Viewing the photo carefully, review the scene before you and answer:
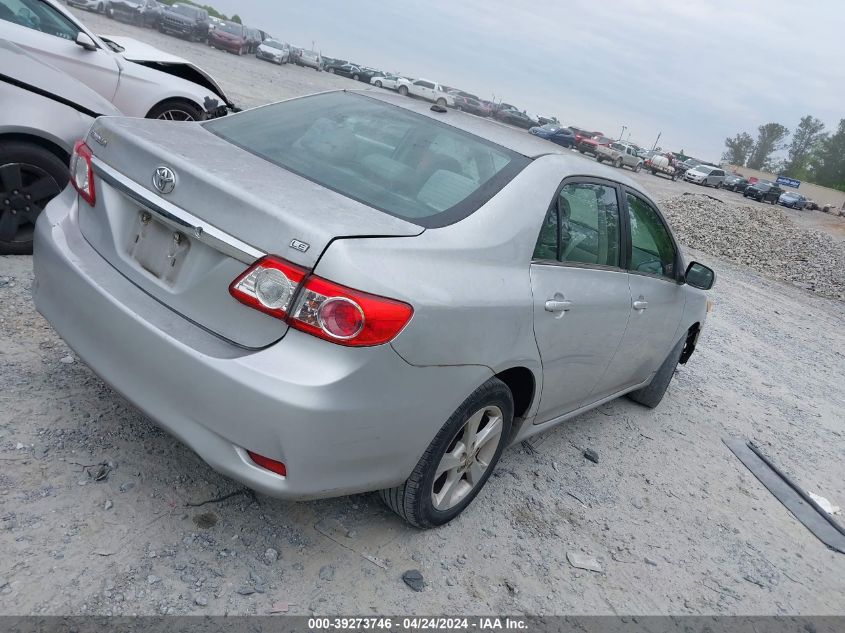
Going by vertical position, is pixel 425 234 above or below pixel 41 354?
above

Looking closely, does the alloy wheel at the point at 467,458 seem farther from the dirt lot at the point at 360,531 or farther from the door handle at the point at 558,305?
the door handle at the point at 558,305

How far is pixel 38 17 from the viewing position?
19.4ft

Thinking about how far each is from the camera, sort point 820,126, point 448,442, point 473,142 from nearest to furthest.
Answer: point 448,442 → point 473,142 → point 820,126

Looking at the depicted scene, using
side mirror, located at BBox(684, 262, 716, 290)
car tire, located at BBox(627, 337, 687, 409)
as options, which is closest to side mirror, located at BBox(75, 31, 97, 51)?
side mirror, located at BBox(684, 262, 716, 290)

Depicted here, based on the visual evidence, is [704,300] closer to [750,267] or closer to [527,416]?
[527,416]

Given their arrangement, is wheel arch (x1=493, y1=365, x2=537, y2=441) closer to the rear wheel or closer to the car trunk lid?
the car trunk lid

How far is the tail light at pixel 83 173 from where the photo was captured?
108 inches

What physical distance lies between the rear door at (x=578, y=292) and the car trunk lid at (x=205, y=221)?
2.75 ft

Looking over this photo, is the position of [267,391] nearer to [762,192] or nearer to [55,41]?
[55,41]

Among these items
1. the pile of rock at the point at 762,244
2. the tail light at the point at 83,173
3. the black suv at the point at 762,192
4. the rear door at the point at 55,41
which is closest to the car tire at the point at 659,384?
the tail light at the point at 83,173

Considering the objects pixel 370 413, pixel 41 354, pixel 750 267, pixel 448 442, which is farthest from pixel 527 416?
pixel 750 267

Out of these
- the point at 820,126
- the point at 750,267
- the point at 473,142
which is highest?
the point at 820,126

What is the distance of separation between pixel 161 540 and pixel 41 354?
158 cm

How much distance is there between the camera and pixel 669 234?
4590 millimetres
